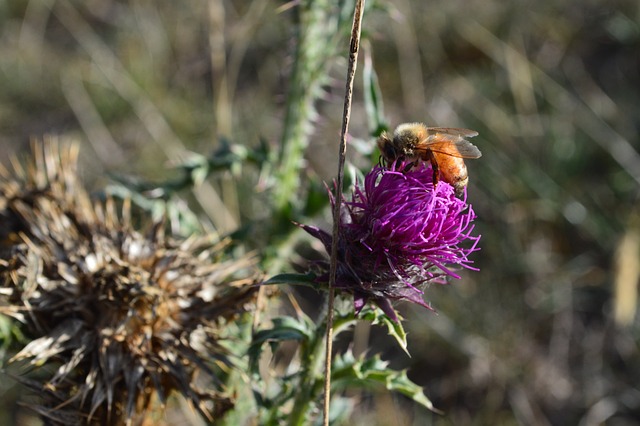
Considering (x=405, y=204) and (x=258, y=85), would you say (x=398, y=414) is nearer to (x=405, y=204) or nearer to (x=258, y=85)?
(x=405, y=204)

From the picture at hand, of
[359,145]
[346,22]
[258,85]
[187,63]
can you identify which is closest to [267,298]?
[359,145]

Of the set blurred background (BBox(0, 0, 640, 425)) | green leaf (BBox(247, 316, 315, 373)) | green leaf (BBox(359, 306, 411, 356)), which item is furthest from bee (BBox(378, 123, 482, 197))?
blurred background (BBox(0, 0, 640, 425))

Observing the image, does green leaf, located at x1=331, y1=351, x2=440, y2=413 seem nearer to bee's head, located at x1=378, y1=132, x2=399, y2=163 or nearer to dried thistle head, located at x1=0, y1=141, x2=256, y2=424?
dried thistle head, located at x1=0, y1=141, x2=256, y2=424

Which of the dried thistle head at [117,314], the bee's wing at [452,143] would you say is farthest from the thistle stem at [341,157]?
the dried thistle head at [117,314]

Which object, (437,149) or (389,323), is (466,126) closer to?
(437,149)

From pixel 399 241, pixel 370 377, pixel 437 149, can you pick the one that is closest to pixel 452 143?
pixel 437 149

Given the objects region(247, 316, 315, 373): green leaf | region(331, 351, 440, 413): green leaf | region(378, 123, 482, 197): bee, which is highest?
region(378, 123, 482, 197): bee

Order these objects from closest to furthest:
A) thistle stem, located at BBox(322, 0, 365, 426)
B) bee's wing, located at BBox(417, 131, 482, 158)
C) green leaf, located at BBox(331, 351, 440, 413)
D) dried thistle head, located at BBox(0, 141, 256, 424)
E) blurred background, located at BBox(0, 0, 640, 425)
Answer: thistle stem, located at BBox(322, 0, 365, 426)
bee's wing, located at BBox(417, 131, 482, 158)
green leaf, located at BBox(331, 351, 440, 413)
dried thistle head, located at BBox(0, 141, 256, 424)
blurred background, located at BBox(0, 0, 640, 425)
